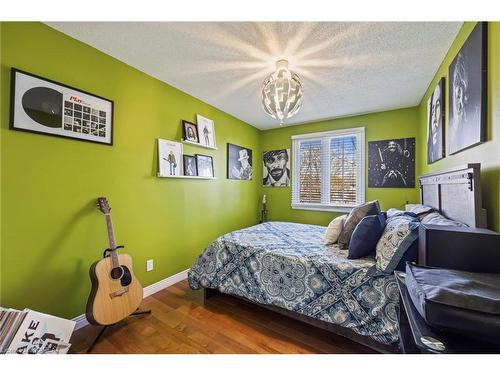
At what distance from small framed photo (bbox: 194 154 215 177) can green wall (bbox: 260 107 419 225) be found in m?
1.58

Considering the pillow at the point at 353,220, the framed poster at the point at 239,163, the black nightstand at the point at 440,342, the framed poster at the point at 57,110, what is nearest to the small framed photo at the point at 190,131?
the framed poster at the point at 239,163

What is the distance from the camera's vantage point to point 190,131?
2760mm

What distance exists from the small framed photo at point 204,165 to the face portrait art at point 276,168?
4.89 ft

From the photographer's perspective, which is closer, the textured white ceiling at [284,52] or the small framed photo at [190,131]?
the textured white ceiling at [284,52]

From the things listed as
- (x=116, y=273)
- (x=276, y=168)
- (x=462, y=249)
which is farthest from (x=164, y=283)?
(x=276, y=168)

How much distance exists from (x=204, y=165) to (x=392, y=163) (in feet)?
9.47

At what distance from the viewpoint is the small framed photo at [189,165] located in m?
2.70

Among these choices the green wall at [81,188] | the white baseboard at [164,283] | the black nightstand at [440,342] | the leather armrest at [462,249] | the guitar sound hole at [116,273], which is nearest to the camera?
the black nightstand at [440,342]

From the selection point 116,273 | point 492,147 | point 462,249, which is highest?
point 492,147

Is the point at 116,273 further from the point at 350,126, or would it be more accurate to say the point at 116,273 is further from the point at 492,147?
the point at 350,126

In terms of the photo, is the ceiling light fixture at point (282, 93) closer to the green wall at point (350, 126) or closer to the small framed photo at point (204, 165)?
the small framed photo at point (204, 165)

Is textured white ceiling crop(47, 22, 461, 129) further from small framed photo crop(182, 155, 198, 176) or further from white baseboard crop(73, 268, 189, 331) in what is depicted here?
white baseboard crop(73, 268, 189, 331)

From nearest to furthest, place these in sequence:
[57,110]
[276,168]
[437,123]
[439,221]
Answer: [439,221], [57,110], [437,123], [276,168]
